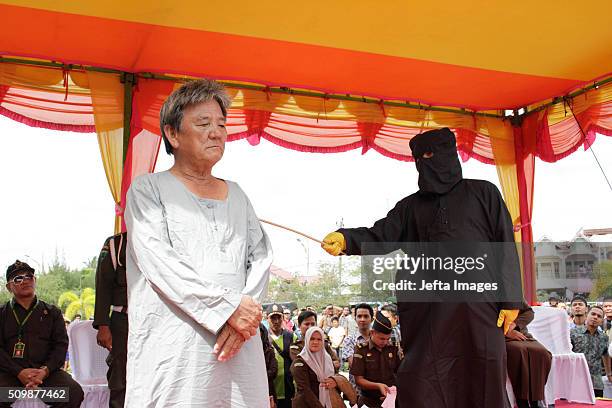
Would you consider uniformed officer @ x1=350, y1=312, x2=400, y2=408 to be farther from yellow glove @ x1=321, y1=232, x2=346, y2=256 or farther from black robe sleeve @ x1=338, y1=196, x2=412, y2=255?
yellow glove @ x1=321, y1=232, x2=346, y2=256

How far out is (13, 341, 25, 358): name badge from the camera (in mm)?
4246

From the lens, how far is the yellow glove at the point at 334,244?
2918mm

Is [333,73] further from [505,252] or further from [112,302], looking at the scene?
[505,252]

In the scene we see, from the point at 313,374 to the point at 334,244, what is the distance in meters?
2.22

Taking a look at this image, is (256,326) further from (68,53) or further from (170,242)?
(68,53)

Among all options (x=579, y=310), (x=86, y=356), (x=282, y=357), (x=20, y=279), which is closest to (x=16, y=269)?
(x=20, y=279)

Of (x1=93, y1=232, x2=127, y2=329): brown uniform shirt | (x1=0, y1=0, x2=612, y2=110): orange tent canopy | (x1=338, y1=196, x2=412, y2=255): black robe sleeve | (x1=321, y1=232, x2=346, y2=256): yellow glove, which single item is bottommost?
(x1=93, y1=232, x2=127, y2=329): brown uniform shirt

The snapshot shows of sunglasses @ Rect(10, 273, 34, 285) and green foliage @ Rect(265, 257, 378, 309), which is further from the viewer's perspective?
green foliage @ Rect(265, 257, 378, 309)

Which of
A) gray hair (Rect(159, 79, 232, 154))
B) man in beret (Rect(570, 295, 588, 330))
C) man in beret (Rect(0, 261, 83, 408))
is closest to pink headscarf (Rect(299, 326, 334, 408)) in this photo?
man in beret (Rect(0, 261, 83, 408))

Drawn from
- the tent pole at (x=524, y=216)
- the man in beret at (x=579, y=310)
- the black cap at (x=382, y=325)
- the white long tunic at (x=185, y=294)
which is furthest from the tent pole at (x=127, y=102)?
the man in beret at (x=579, y=310)

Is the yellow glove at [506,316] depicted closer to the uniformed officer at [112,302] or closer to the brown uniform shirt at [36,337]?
the uniformed officer at [112,302]

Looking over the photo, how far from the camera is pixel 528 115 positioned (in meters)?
6.65

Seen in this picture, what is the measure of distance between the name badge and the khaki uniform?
8.06 ft

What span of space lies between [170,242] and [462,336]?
60.8 inches
